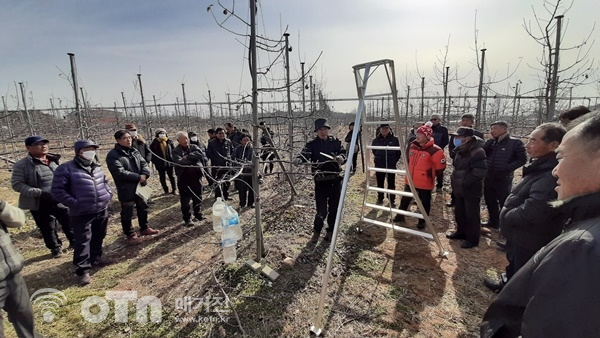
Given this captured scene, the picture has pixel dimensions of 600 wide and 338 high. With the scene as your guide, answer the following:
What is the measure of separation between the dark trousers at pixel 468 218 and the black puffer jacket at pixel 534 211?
5.10 ft

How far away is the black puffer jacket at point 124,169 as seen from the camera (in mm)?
4387

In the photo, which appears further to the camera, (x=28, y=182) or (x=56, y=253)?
(x=56, y=253)

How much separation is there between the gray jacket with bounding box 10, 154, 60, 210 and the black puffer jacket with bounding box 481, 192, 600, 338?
18.7 feet

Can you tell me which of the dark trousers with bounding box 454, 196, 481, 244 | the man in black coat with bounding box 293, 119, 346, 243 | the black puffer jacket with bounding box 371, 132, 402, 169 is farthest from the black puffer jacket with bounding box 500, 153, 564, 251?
the black puffer jacket with bounding box 371, 132, 402, 169

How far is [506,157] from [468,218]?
1.31 meters

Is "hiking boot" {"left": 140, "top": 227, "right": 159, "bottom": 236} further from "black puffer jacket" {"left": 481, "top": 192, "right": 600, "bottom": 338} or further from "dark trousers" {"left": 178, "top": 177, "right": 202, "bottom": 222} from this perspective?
"black puffer jacket" {"left": 481, "top": 192, "right": 600, "bottom": 338}

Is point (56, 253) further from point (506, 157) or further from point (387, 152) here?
point (506, 157)

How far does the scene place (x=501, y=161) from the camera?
4.67 meters

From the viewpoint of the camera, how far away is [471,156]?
4.14 meters

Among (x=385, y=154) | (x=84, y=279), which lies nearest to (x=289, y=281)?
(x=84, y=279)

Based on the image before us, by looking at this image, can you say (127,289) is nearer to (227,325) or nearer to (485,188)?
(227,325)

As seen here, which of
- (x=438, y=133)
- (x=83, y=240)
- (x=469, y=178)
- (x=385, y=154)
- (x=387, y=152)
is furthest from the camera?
(x=438, y=133)

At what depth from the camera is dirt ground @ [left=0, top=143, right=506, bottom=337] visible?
2773 millimetres
